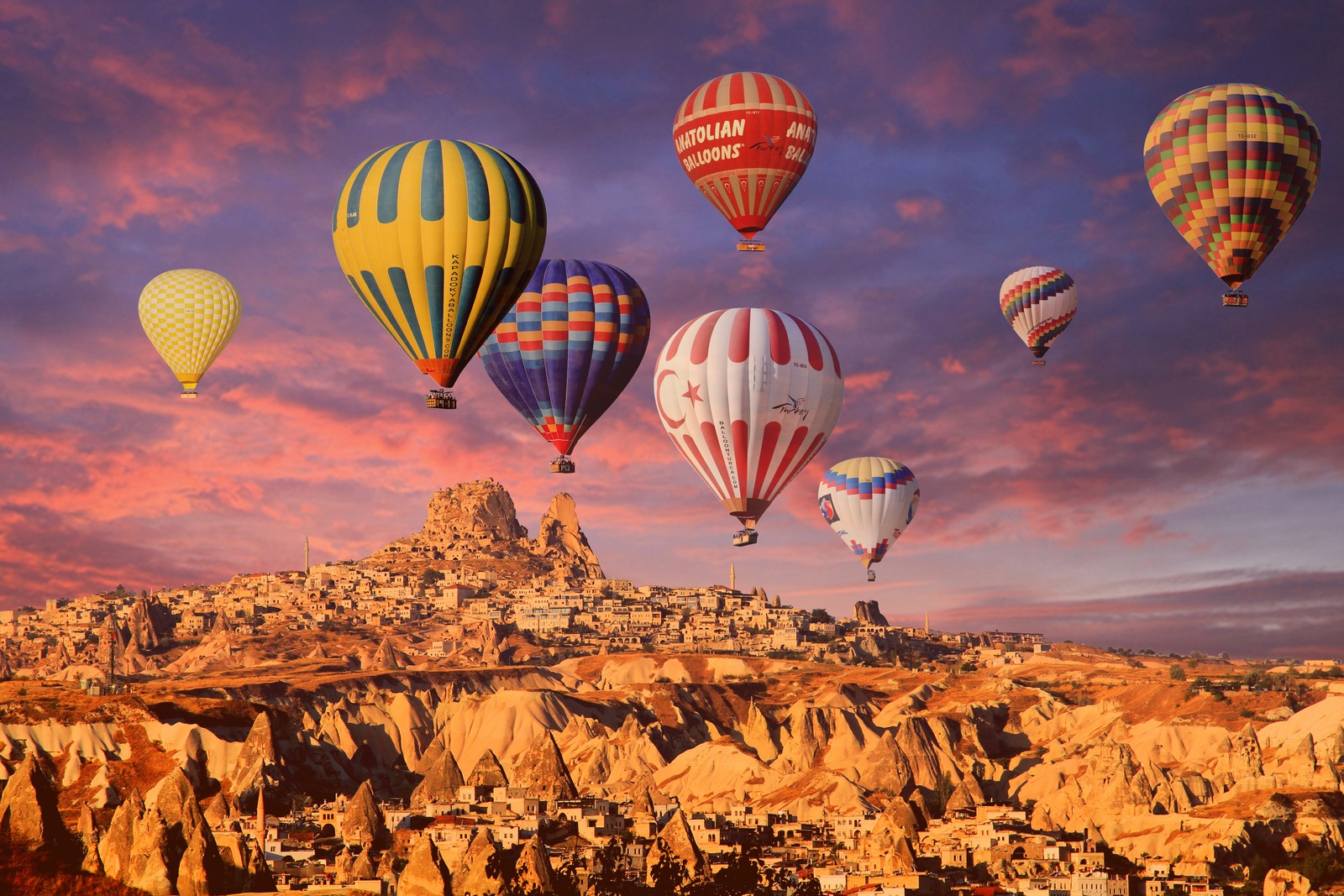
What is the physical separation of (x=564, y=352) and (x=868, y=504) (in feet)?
121

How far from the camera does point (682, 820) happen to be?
337 feet

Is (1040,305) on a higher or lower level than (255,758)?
higher

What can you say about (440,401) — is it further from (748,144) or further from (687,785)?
(687,785)

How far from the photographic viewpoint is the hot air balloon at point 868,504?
111 metres

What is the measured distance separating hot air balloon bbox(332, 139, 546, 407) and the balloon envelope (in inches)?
1937

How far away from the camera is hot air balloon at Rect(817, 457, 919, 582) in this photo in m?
111

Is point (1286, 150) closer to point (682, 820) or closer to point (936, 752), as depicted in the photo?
point (682, 820)

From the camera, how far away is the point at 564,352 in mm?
80375

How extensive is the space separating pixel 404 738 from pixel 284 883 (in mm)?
80635

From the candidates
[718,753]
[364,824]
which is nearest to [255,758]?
[364,824]

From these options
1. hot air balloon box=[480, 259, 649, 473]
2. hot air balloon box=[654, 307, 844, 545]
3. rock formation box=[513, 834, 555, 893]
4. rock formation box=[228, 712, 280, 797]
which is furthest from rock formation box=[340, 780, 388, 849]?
hot air balloon box=[654, 307, 844, 545]

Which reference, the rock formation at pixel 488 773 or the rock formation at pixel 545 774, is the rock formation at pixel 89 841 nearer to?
the rock formation at pixel 545 774

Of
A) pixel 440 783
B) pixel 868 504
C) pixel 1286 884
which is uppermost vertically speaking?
pixel 868 504

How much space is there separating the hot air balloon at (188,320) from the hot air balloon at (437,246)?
3871 cm
